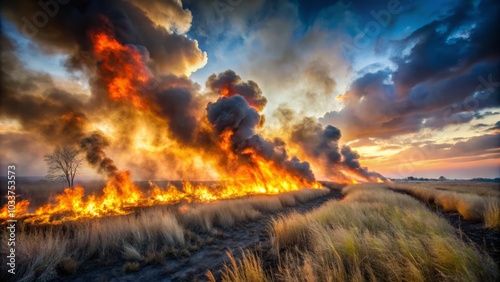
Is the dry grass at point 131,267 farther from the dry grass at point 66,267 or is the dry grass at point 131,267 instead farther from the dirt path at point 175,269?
the dry grass at point 66,267

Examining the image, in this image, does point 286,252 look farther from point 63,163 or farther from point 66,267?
point 63,163

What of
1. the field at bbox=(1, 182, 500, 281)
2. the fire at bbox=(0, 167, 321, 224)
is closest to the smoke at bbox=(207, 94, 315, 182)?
the fire at bbox=(0, 167, 321, 224)

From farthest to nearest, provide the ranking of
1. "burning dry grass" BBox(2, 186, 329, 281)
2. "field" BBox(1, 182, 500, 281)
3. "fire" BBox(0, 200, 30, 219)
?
"fire" BBox(0, 200, 30, 219) < "burning dry grass" BBox(2, 186, 329, 281) < "field" BBox(1, 182, 500, 281)

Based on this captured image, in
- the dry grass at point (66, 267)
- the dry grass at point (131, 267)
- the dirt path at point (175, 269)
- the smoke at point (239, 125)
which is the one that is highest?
Answer: the smoke at point (239, 125)

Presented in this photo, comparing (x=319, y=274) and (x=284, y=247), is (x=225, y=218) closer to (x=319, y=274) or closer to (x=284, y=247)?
(x=284, y=247)

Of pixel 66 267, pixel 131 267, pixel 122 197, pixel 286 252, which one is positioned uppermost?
pixel 286 252

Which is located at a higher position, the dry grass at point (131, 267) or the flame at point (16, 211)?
the flame at point (16, 211)

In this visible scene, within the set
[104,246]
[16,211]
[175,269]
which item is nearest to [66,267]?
[104,246]

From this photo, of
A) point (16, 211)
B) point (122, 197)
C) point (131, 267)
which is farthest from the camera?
point (122, 197)

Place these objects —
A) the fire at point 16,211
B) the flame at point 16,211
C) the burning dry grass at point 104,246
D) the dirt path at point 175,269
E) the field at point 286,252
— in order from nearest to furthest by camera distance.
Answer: the field at point 286,252 < the dirt path at point 175,269 < the burning dry grass at point 104,246 < the flame at point 16,211 < the fire at point 16,211

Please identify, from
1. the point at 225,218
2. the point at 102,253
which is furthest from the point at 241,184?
the point at 102,253

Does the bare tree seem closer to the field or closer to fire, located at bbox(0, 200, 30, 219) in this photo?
fire, located at bbox(0, 200, 30, 219)

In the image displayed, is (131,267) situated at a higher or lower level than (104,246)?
lower

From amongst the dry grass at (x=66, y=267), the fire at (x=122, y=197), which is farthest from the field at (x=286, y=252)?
the fire at (x=122, y=197)
